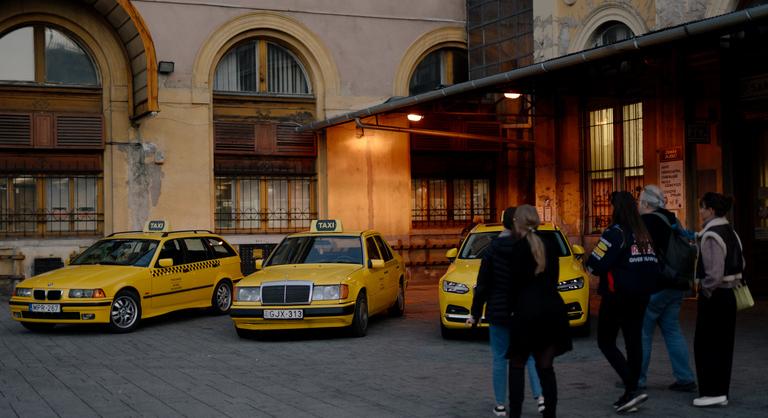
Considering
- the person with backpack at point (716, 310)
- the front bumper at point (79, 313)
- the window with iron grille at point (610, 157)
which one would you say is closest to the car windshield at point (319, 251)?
the front bumper at point (79, 313)

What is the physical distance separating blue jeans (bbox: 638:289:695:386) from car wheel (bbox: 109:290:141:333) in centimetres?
833

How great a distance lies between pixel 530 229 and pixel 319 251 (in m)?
7.94

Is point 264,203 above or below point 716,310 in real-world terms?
above

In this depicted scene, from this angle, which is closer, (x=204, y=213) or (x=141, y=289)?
(x=141, y=289)

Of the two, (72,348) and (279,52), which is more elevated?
(279,52)

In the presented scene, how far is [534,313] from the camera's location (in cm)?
698

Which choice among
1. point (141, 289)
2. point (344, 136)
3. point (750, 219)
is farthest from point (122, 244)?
point (750, 219)

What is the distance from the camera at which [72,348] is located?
1271 cm

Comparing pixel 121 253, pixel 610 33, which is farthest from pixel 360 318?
pixel 610 33

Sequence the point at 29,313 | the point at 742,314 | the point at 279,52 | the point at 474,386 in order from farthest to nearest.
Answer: the point at 279,52, the point at 742,314, the point at 29,313, the point at 474,386

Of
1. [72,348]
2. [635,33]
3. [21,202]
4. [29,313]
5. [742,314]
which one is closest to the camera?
[72,348]

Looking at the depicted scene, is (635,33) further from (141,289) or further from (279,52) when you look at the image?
(141,289)

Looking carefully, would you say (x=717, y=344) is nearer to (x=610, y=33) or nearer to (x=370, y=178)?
(x=610, y=33)

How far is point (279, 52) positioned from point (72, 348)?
11.5 meters
